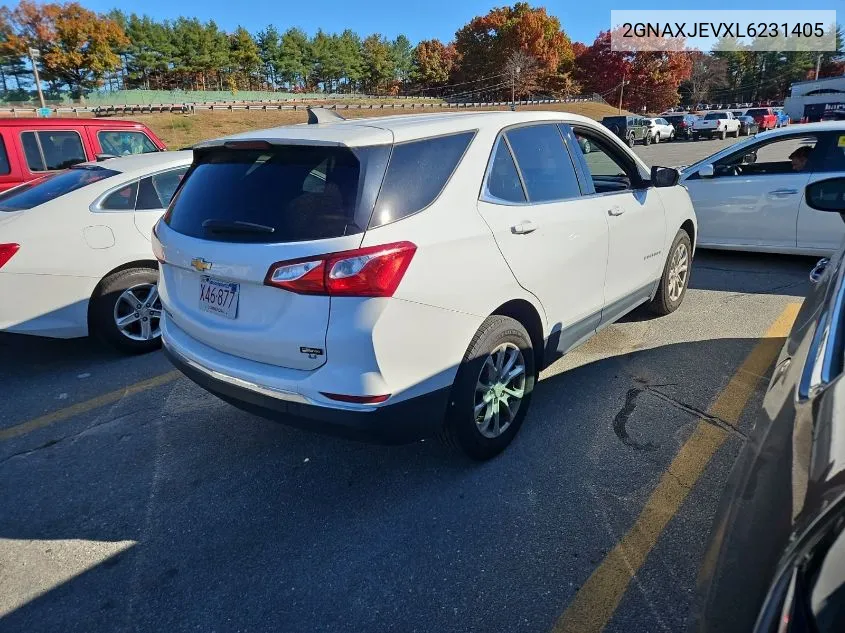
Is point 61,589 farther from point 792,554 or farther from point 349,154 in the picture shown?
point 792,554

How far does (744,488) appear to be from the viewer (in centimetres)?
140

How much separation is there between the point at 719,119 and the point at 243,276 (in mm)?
40796

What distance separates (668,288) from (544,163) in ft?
7.01

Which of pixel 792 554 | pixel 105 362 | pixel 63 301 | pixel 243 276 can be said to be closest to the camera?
pixel 792 554

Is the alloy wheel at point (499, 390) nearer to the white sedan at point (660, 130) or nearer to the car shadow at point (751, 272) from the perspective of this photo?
the car shadow at point (751, 272)

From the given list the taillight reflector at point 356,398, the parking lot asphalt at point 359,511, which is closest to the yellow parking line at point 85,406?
the parking lot asphalt at point 359,511

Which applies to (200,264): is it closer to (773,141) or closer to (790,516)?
(790,516)

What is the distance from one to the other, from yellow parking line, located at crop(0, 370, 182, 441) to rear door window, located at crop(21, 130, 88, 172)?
17.0 ft

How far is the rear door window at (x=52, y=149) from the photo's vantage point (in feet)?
24.7

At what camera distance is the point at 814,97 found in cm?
5400

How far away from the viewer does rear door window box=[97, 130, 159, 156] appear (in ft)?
27.3

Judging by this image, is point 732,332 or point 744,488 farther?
point 732,332

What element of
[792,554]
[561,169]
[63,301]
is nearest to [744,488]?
[792,554]

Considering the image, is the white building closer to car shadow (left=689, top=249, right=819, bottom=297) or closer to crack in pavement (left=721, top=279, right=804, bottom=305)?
car shadow (left=689, top=249, right=819, bottom=297)
